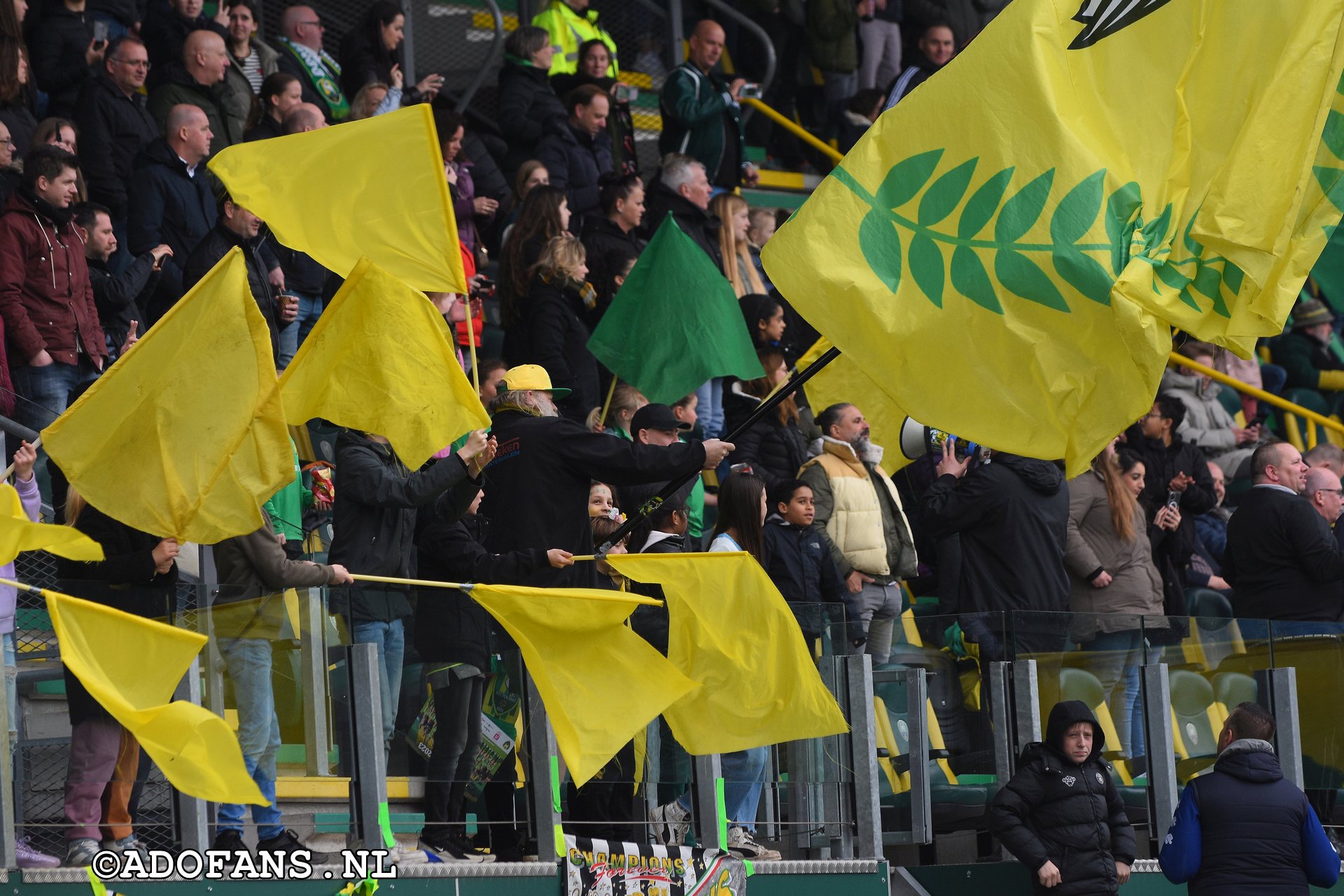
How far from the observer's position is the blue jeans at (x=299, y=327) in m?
11.2

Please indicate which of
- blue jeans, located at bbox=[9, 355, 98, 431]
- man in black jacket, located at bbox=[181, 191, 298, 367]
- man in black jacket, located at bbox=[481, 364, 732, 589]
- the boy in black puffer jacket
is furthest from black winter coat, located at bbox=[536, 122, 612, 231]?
the boy in black puffer jacket

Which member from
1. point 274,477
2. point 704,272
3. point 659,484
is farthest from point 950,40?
point 274,477

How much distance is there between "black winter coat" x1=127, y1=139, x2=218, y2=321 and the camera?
11.4 m

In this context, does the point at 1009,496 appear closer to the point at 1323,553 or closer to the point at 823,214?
the point at 1323,553

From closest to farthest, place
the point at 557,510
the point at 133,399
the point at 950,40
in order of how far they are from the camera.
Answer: the point at 133,399 < the point at 557,510 < the point at 950,40

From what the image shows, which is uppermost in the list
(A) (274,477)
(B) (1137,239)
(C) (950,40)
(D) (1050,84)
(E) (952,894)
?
(C) (950,40)

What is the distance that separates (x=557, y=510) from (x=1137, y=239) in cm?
263

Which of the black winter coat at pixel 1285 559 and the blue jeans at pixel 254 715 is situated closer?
the blue jeans at pixel 254 715

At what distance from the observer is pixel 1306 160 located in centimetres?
788

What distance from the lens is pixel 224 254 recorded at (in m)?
10.5

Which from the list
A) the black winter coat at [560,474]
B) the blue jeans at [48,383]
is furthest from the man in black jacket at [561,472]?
the blue jeans at [48,383]

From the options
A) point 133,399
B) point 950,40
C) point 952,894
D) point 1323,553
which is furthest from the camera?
point 950,40

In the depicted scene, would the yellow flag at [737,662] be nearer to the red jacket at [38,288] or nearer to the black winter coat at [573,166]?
the red jacket at [38,288]

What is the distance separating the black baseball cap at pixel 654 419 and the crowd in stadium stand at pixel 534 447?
0.06 ft
